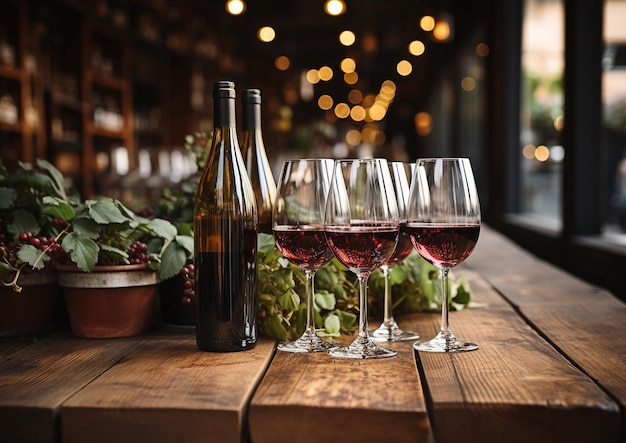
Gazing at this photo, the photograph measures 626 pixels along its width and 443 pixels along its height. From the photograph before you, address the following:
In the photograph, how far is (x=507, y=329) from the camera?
1.32m

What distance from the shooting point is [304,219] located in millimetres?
1127

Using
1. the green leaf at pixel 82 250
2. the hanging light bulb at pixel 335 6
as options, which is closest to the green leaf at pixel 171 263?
the green leaf at pixel 82 250

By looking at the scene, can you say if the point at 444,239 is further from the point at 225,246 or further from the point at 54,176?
the point at 54,176

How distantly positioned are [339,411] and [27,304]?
654 mm

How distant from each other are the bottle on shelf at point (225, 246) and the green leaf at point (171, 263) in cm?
11

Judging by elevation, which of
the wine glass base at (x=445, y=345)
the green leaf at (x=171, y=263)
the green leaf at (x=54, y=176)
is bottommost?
the wine glass base at (x=445, y=345)

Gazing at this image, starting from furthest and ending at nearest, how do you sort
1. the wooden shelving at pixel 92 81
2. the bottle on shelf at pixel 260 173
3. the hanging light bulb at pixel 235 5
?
the wooden shelving at pixel 92 81
the hanging light bulb at pixel 235 5
the bottle on shelf at pixel 260 173

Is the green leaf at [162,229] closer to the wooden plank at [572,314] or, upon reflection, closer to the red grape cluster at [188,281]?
the red grape cluster at [188,281]

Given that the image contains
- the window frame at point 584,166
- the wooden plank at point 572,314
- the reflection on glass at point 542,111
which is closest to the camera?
the wooden plank at point 572,314

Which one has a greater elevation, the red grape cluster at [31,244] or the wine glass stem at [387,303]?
the red grape cluster at [31,244]

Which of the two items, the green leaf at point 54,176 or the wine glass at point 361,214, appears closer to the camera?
the wine glass at point 361,214

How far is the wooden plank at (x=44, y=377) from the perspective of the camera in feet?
2.87

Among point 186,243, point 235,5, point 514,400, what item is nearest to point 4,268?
point 186,243

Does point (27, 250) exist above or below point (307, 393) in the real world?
above
